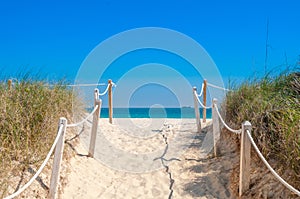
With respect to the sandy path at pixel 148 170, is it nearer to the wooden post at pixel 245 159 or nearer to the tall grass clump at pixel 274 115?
the wooden post at pixel 245 159

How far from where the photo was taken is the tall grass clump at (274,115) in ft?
13.2

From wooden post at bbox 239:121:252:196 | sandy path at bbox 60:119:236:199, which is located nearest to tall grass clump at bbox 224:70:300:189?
wooden post at bbox 239:121:252:196

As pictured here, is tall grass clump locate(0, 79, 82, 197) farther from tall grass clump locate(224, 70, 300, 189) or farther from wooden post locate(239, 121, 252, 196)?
tall grass clump locate(224, 70, 300, 189)

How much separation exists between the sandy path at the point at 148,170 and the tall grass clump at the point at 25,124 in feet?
2.29

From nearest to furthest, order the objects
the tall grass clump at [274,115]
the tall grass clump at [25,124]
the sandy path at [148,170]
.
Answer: the tall grass clump at [274,115], the tall grass clump at [25,124], the sandy path at [148,170]

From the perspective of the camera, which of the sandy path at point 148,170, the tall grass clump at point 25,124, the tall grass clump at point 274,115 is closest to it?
the tall grass clump at point 274,115

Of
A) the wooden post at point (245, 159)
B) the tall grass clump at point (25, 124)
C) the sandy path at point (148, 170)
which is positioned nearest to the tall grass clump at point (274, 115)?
Result: the wooden post at point (245, 159)

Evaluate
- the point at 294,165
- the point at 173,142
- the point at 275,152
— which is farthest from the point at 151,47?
the point at 294,165

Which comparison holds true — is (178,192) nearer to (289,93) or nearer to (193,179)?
Answer: (193,179)

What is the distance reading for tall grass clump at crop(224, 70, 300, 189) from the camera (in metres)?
4.03

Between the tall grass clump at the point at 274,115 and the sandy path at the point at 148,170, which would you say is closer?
the tall grass clump at the point at 274,115

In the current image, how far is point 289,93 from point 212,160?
1894mm

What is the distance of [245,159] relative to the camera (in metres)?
4.12

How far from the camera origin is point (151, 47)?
8.60 m
